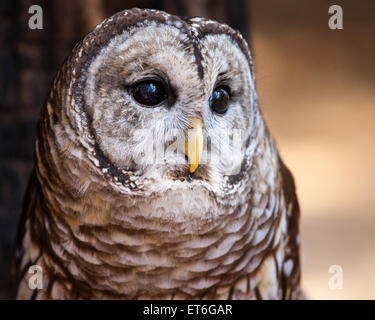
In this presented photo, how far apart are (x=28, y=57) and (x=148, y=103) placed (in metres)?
1.27

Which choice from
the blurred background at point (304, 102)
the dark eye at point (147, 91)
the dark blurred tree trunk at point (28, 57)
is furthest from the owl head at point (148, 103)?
the dark blurred tree trunk at point (28, 57)

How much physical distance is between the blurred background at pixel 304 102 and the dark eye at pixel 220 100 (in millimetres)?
850

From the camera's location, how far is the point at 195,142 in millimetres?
1231

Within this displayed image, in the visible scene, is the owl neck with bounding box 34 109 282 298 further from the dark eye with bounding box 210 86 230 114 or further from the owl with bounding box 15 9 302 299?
the dark eye with bounding box 210 86 230 114

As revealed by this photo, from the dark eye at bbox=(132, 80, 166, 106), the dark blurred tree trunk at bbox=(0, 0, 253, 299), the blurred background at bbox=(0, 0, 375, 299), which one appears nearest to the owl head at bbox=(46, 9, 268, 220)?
the dark eye at bbox=(132, 80, 166, 106)

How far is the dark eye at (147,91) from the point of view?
4.00ft

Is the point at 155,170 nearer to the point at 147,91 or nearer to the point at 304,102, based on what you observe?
the point at 147,91

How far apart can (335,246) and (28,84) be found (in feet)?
5.46

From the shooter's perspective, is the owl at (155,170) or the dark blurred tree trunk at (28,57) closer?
the owl at (155,170)

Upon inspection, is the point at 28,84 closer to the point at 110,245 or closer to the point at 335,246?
the point at 110,245

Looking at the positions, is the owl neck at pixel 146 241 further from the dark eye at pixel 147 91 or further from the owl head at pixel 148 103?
the dark eye at pixel 147 91

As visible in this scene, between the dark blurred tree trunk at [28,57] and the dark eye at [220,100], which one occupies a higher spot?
the dark blurred tree trunk at [28,57]

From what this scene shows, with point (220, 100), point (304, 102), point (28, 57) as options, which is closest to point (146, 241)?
point (220, 100)

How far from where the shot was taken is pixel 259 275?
5.08 ft
